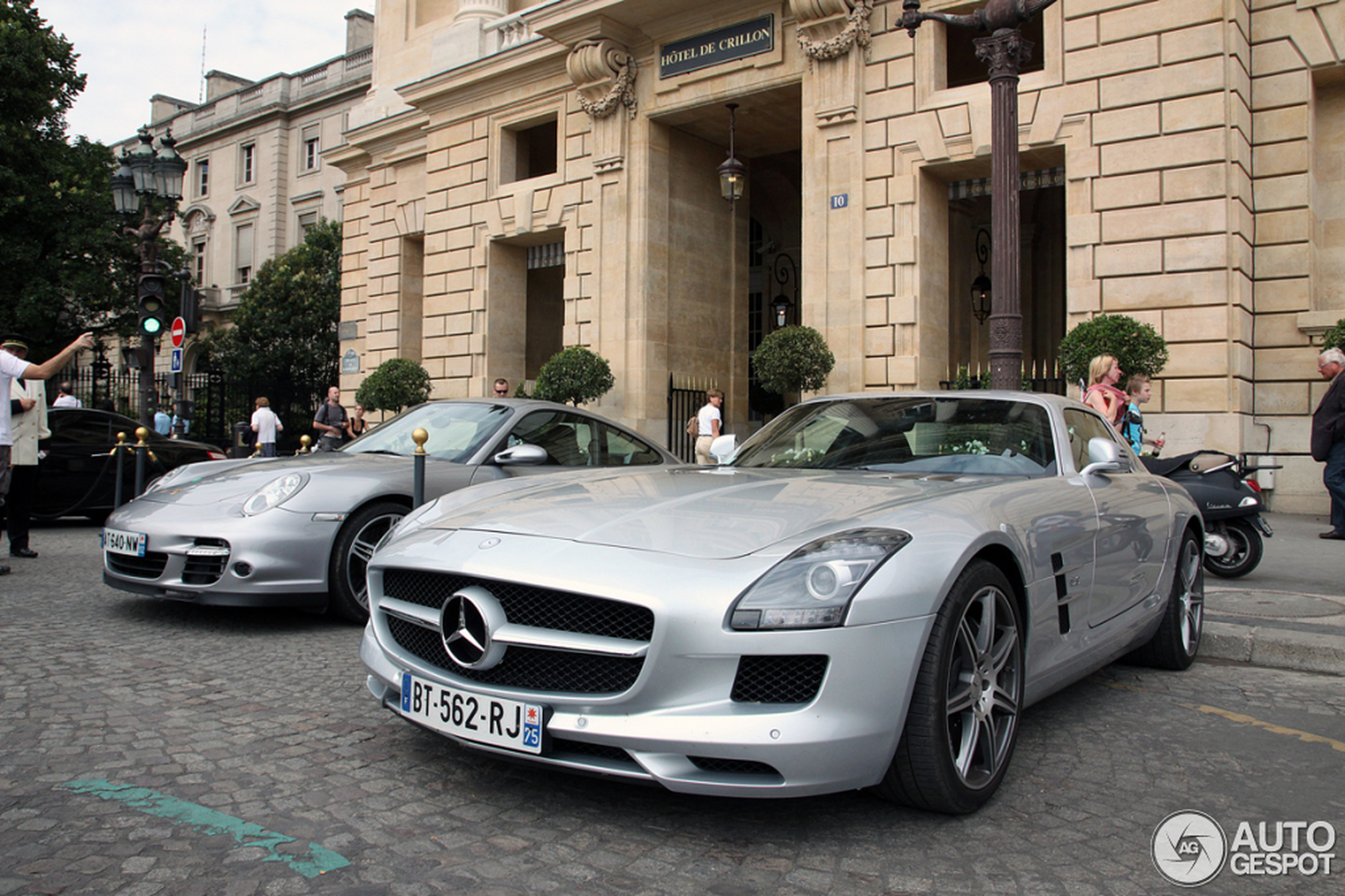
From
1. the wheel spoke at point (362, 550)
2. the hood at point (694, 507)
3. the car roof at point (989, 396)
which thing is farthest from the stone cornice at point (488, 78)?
the hood at point (694, 507)

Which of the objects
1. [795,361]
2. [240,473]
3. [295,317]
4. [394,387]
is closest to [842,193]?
[795,361]

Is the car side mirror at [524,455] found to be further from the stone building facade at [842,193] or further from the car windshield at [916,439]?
the stone building facade at [842,193]

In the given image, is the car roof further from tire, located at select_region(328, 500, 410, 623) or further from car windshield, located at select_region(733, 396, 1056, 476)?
tire, located at select_region(328, 500, 410, 623)

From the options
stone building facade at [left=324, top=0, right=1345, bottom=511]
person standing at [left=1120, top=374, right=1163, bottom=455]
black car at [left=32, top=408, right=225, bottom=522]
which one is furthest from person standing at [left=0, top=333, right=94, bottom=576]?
stone building facade at [left=324, top=0, right=1345, bottom=511]

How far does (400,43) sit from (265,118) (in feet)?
79.7

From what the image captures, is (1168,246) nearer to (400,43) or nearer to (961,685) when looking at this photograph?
(961,685)

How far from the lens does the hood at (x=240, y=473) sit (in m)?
5.47

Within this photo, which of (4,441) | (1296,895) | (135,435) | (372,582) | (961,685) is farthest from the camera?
(135,435)

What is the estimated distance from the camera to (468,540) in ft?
9.87

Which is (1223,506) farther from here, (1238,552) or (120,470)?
(120,470)

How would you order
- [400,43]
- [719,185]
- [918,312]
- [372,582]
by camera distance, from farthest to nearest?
[400,43], [719,185], [918,312], [372,582]

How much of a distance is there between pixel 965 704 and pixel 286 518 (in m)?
3.81

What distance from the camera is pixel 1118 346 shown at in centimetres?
1091

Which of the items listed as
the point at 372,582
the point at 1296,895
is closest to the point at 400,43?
the point at 372,582
